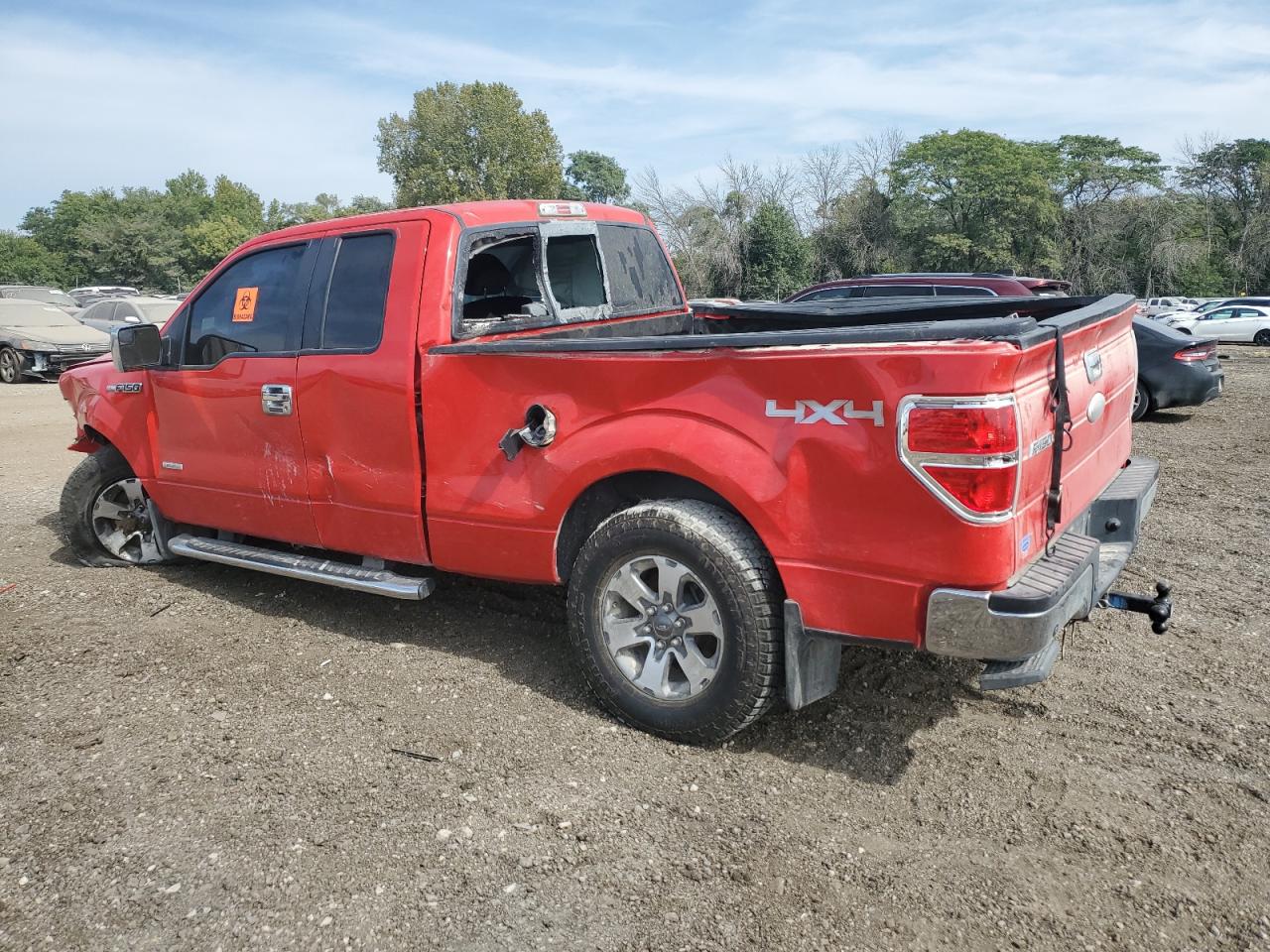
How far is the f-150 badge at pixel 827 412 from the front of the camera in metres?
2.82

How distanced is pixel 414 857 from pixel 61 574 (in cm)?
399

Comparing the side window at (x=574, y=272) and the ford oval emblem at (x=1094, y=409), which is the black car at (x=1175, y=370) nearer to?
the ford oval emblem at (x=1094, y=409)

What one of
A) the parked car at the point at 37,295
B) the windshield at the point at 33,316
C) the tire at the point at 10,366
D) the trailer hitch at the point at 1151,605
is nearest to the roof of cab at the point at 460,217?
the trailer hitch at the point at 1151,605

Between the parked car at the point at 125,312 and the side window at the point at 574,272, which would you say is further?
the parked car at the point at 125,312

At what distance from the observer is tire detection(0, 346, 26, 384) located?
694 inches

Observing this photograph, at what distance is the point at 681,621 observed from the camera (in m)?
3.34

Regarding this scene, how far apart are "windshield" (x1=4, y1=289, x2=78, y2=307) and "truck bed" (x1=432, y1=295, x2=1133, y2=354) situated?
25252mm

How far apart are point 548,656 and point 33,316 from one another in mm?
18607

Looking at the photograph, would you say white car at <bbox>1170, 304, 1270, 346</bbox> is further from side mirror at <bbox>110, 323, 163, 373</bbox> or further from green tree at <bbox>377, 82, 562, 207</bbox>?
green tree at <bbox>377, 82, 562, 207</bbox>

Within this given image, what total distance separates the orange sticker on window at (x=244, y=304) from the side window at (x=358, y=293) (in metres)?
0.58

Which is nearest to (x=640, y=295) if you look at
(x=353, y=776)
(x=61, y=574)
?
(x=353, y=776)

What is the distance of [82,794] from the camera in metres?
3.21

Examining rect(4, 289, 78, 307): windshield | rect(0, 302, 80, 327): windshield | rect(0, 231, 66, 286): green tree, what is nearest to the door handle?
rect(0, 302, 80, 327): windshield

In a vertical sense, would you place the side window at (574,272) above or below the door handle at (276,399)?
above
